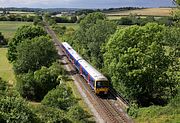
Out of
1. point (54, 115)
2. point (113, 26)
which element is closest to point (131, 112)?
point (54, 115)

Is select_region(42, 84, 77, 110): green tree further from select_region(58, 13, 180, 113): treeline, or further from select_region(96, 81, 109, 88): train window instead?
select_region(96, 81, 109, 88): train window

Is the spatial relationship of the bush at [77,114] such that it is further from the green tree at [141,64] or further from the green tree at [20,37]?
the green tree at [20,37]

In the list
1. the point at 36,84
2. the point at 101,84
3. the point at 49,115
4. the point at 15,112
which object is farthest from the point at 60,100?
the point at 15,112

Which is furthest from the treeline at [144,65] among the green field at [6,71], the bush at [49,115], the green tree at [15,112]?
the green field at [6,71]

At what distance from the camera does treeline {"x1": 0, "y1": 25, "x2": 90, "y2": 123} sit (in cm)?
2859

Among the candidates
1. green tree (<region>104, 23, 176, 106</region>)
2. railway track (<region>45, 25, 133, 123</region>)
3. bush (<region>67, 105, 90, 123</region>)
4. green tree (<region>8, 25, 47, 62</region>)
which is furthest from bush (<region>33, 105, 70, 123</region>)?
green tree (<region>8, 25, 47, 62</region>)

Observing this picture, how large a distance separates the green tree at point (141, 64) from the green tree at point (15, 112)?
21.9 m

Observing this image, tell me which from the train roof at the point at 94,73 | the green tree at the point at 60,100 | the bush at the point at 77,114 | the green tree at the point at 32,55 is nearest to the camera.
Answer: the bush at the point at 77,114

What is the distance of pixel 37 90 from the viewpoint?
56469mm

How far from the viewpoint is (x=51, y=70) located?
58719mm

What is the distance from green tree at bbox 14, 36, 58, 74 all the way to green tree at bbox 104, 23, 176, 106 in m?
19.6

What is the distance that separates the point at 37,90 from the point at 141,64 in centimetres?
1633

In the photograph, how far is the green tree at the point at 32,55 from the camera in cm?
6750

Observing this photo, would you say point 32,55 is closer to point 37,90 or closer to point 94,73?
point 37,90
